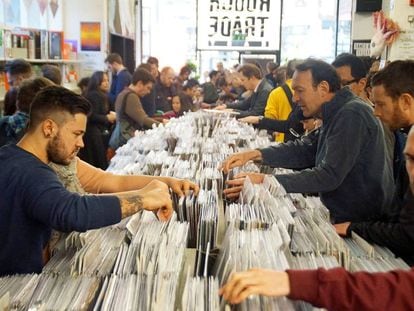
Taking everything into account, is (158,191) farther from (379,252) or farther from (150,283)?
(379,252)

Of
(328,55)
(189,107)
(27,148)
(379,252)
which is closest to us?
(379,252)

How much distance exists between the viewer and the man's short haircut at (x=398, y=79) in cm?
217

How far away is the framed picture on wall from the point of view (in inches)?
327

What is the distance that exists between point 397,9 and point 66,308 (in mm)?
5657

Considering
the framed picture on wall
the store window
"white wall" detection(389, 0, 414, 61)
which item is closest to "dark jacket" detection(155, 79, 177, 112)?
the framed picture on wall

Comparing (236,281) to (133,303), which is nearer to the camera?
(236,281)

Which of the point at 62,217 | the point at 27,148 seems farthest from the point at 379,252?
the point at 27,148

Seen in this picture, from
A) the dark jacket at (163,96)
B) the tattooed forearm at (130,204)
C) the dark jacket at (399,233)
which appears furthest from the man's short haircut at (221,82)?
the tattooed forearm at (130,204)

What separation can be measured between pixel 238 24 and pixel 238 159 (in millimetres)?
3488

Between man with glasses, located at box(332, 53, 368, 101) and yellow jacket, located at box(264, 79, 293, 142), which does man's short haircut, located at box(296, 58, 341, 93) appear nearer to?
man with glasses, located at box(332, 53, 368, 101)

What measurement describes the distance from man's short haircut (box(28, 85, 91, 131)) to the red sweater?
1.01 m

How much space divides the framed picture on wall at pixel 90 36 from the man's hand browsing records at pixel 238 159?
245 inches

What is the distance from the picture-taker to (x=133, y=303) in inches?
47.9

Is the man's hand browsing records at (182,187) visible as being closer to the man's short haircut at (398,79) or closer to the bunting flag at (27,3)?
the man's short haircut at (398,79)
